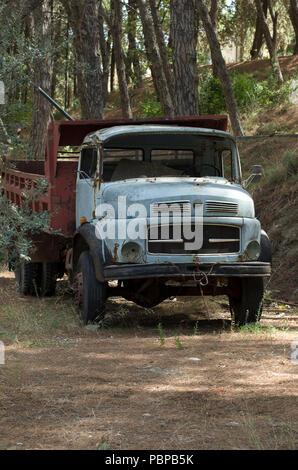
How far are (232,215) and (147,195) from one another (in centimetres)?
104

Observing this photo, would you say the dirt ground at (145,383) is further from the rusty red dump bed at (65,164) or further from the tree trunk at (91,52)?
the tree trunk at (91,52)

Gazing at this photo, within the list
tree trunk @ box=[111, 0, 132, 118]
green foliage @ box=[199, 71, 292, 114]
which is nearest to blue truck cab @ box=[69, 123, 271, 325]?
green foliage @ box=[199, 71, 292, 114]

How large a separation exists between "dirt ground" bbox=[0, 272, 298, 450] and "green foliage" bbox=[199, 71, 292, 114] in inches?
697

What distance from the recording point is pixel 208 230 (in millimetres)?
8523

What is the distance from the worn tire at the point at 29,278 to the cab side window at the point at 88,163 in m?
2.50

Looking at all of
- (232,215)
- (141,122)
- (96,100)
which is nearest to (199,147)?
(141,122)

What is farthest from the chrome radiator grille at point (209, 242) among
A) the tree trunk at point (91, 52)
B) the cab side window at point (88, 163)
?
the tree trunk at point (91, 52)

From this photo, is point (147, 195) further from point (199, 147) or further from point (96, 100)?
point (96, 100)

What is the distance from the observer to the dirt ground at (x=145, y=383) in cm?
480

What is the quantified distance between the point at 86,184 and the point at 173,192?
1.61 m

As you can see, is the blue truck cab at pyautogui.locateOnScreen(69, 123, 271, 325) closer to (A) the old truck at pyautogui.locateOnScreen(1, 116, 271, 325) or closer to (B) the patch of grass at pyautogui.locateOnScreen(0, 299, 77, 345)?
(A) the old truck at pyautogui.locateOnScreen(1, 116, 271, 325)

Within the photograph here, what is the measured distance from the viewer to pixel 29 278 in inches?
465

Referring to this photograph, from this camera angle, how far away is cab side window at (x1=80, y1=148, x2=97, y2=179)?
960cm
